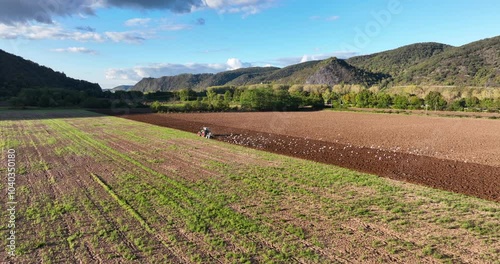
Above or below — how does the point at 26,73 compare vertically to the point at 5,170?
above

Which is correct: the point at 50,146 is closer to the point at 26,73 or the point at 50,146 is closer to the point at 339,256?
the point at 339,256

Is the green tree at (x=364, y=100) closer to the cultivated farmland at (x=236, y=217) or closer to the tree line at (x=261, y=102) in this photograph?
the tree line at (x=261, y=102)

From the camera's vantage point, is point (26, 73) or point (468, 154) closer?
point (468, 154)

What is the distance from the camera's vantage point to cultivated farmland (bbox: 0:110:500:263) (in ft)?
23.6

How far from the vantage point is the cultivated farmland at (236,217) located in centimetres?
718

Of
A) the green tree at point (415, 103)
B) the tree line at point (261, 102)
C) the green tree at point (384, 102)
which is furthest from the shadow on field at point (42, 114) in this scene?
the green tree at point (415, 103)

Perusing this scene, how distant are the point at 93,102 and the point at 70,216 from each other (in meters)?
88.3

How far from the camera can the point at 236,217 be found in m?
9.32

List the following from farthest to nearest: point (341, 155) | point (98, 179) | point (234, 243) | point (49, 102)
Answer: point (49, 102)
point (341, 155)
point (98, 179)
point (234, 243)

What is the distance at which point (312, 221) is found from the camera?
917 cm

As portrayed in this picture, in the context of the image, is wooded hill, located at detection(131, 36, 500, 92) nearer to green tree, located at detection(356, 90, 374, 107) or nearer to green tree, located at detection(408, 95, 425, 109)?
green tree, located at detection(408, 95, 425, 109)

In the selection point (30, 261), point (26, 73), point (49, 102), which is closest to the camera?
point (30, 261)

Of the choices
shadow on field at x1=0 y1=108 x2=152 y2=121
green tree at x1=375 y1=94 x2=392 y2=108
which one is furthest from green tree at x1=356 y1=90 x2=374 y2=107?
shadow on field at x1=0 y1=108 x2=152 y2=121

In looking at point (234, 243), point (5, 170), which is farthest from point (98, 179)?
point (234, 243)
